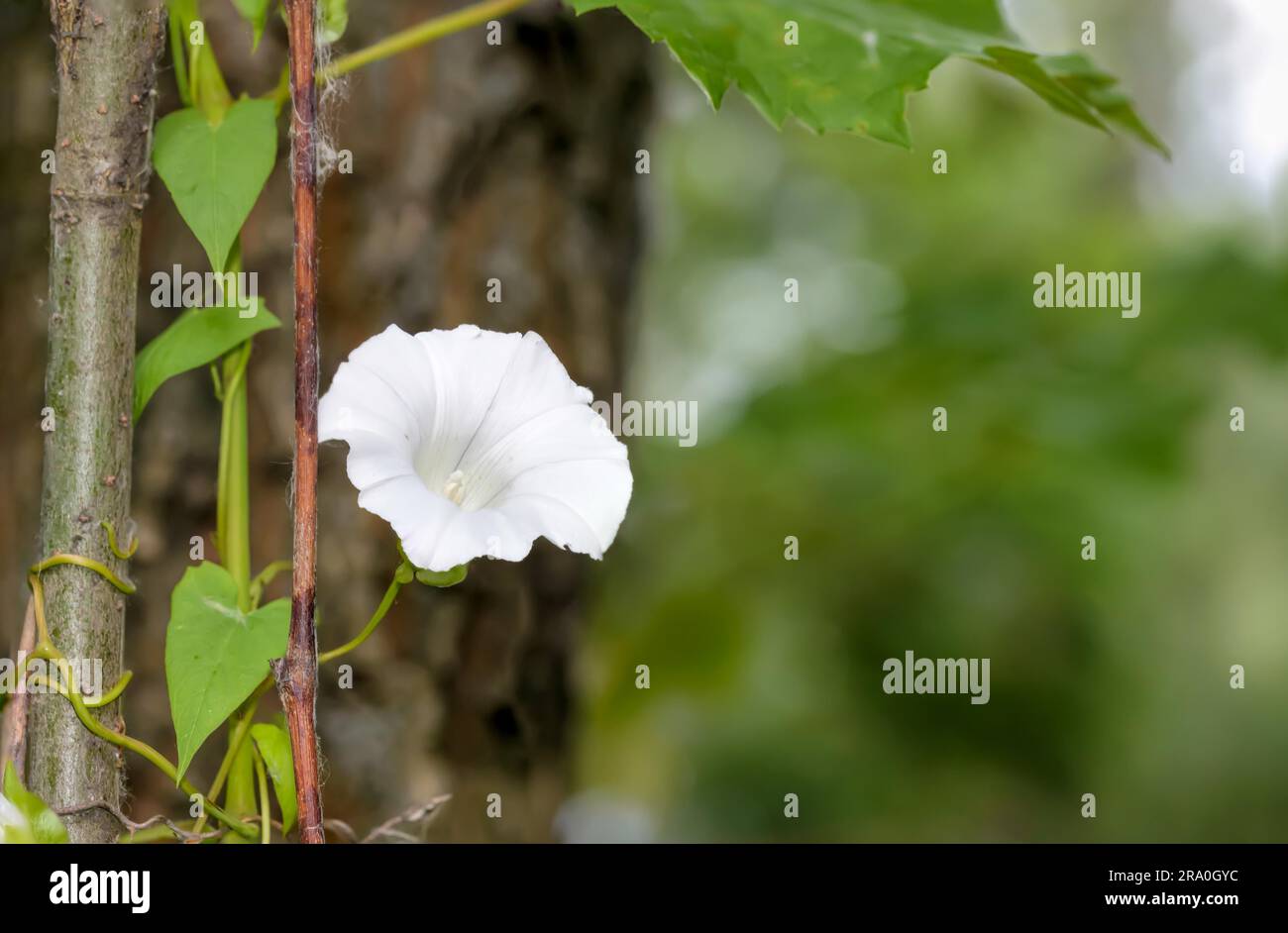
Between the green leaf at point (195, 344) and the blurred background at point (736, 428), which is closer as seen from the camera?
the green leaf at point (195, 344)

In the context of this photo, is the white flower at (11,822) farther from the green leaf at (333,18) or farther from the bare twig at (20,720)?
the green leaf at (333,18)

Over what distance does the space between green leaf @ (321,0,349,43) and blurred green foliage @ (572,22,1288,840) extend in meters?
1.03

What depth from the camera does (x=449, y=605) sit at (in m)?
1.12

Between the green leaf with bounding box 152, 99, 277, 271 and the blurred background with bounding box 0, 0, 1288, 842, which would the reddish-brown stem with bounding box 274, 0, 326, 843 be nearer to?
the green leaf with bounding box 152, 99, 277, 271

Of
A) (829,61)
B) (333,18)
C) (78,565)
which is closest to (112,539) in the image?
(78,565)

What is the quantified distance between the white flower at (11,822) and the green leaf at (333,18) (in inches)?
13.2

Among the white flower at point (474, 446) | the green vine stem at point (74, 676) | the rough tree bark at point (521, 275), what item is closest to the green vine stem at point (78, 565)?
the green vine stem at point (74, 676)

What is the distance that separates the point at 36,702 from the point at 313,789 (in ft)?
0.44

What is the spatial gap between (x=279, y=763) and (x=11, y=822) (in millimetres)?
98

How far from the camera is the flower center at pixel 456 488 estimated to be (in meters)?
0.47

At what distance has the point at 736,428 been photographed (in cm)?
171

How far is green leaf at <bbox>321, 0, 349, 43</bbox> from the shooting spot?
477 millimetres

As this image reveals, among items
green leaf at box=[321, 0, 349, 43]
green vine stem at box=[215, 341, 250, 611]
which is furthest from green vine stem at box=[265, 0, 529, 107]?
green vine stem at box=[215, 341, 250, 611]

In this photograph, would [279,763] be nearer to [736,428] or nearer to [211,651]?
[211,651]
